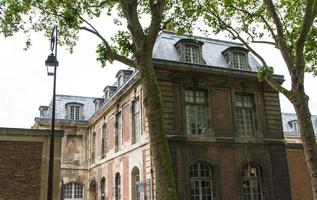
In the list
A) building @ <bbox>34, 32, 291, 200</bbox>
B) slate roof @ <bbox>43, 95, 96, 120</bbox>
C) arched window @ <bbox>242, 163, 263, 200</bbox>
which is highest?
slate roof @ <bbox>43, 95, 96, 120</bbox>

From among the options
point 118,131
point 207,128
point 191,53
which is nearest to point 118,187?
point 118,131

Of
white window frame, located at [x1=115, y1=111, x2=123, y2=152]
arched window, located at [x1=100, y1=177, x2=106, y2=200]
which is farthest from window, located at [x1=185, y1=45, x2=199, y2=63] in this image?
arched window, located at [x1=100, y1=177, x2=106, y2=200]

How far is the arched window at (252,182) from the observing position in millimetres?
17484

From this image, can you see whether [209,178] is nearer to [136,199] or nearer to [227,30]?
[136,199]

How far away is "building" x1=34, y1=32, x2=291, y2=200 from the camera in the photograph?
16.6 meters

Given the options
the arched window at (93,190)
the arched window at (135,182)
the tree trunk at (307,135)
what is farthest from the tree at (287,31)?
the arched window at (93,190)

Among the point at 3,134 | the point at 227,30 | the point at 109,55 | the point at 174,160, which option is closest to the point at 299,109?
the point at 227,30

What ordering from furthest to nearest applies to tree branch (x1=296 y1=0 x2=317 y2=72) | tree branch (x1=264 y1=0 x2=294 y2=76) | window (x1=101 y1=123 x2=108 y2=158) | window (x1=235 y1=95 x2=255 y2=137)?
window (x1=101 y1=123 x2=108 y2=158) → window (x1=235 y1=95 x2=255 y2=137) → tree branch (x1=264 y1=0 x2=294 y2=76) → tree branch (x1=296 y1=0 x2=317 y2=72)

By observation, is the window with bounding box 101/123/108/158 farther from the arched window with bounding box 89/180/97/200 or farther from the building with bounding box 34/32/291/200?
the building with bounding box 34/32/291/200

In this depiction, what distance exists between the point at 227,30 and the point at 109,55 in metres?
4.39

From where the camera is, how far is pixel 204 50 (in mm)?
19531

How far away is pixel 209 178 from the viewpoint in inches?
666

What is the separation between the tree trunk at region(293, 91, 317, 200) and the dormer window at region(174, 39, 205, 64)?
777 cm

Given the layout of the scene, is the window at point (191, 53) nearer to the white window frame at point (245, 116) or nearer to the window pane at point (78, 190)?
the white window frame at point (245, 116)
